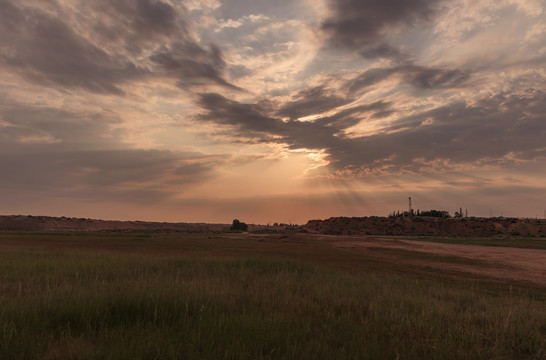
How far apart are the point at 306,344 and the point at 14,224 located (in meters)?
151

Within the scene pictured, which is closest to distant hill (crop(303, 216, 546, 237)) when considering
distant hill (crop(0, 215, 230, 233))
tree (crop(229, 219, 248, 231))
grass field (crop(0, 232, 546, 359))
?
tree (crop(229, 219, 248, 231))

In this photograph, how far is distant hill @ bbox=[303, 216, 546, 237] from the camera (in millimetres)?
92275

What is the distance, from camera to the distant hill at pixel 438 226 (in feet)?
303

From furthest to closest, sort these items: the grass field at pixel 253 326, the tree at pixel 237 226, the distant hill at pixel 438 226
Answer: the tree at pixel 237 226 → the distant hill at pixel 438 226 → the grass field at pixel 253 326

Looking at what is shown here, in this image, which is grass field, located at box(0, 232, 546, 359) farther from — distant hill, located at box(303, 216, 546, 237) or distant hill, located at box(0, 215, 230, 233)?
distant hill, located at box(0, 215, 230, 233)

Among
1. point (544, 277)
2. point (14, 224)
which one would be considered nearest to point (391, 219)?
point (544, 277)

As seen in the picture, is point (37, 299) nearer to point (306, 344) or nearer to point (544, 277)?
point (306, 344)

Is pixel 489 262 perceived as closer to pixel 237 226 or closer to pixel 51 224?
pixel 237 226

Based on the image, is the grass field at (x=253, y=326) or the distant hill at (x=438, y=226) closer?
the grass field at (x=253, y=326)

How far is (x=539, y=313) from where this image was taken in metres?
7.85

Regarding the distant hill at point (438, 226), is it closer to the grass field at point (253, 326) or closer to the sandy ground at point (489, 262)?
the sandy ground at point (489, 262)

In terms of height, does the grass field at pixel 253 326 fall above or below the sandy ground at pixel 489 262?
above

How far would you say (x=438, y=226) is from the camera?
349ft

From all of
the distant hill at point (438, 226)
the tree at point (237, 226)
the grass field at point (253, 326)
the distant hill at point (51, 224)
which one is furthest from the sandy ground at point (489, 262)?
the tree at point (237, 226)
